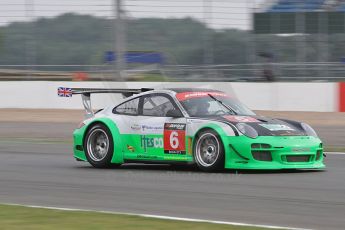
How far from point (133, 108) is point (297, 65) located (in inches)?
564

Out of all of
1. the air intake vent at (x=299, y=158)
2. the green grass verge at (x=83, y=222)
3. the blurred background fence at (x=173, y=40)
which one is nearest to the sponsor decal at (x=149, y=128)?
the air intake vent at (x=299, y=158)

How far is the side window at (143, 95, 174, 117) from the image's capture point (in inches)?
420

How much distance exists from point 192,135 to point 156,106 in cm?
93

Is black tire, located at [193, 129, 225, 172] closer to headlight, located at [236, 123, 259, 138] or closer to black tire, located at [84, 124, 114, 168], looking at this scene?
headlight, located at [236, 123, 259, 138]

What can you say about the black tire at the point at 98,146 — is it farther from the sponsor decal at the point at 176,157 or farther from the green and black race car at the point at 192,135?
the sponsor decal at the point at 176,157

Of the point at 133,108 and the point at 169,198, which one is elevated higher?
the point at 133,108

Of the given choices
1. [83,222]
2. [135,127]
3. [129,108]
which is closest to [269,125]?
[135,127]

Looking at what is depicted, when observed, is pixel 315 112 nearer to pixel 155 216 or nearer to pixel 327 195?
pixel 327 195

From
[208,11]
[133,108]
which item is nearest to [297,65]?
[208,11]

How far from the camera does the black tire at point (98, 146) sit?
1108 cm

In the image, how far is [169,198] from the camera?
7.96 metres

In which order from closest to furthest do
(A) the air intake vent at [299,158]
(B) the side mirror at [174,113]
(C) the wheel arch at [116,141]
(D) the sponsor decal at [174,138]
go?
1. (A) the air intake vent at [299,158]
2. (D) the sponsor decal at [174,138]
3. (B) the side mirror at [174,113]
4. (C) the wheel arch at [116,141]

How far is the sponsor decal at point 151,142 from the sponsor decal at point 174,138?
10cm

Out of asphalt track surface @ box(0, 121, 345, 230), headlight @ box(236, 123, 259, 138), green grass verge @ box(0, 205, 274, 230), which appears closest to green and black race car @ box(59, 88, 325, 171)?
headlight @ box(236, 123, 259, 138)
